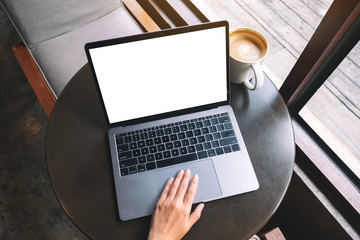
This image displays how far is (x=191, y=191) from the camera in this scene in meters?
0.78

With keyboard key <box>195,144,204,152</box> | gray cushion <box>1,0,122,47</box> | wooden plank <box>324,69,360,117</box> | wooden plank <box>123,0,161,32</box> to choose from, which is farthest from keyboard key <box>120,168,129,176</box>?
wooden plank <box>324,69,360,117</box>

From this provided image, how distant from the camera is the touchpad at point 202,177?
0.80m

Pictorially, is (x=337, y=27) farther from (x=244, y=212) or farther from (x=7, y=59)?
(x=7, y=59)

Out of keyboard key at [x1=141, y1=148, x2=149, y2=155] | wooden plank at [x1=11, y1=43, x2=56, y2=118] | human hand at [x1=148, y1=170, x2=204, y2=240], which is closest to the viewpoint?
human hand at [x1=148, y1=170, x2=204, y2=240]

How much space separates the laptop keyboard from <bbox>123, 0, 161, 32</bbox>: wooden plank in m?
0.64

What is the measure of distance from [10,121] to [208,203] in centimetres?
139

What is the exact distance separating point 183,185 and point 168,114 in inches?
8.8

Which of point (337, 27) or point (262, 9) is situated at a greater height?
point (337, 27)

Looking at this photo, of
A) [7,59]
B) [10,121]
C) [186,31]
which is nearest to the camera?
[186,31]

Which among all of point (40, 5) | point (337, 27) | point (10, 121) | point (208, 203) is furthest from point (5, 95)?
point (337, 27)

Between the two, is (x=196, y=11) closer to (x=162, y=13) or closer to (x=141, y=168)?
(x=162, y=13)

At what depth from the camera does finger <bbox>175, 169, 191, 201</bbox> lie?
0.78 m

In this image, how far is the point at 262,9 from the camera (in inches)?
67.1

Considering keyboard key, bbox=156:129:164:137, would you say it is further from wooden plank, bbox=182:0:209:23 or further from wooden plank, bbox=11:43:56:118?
wooden plank, bbox=182:0:209:23
